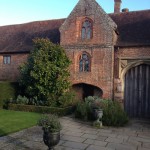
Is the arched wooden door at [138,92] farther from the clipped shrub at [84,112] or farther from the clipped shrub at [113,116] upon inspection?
the clipped shrub at [84,112]

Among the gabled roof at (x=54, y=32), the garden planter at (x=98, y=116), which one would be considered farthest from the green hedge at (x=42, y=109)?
the gabled roof at (x=54, y=32)

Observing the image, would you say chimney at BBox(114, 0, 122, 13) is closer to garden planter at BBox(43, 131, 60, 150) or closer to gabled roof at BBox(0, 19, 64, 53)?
gabled roof at BBox(0, 19, 64, 53)

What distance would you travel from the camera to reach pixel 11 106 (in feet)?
56.4

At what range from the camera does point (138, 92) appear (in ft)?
54.3

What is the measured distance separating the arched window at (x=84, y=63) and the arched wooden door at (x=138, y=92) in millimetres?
3163

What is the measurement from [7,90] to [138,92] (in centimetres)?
1036

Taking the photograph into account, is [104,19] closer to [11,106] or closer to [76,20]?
[76,20]

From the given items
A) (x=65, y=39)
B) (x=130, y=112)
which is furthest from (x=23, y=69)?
(x=130, y=112)

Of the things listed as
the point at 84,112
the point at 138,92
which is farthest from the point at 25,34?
the point at 138,92

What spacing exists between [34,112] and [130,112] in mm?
7183

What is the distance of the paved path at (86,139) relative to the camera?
8016 millimetres

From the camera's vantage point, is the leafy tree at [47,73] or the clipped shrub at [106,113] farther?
the leafy tree at [47,73]

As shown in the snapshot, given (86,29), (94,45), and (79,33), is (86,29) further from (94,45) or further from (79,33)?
(94,45)

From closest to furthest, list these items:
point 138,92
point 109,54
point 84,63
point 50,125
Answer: point 50,125 → point 138,92 → point 109,54 → point 84,63
